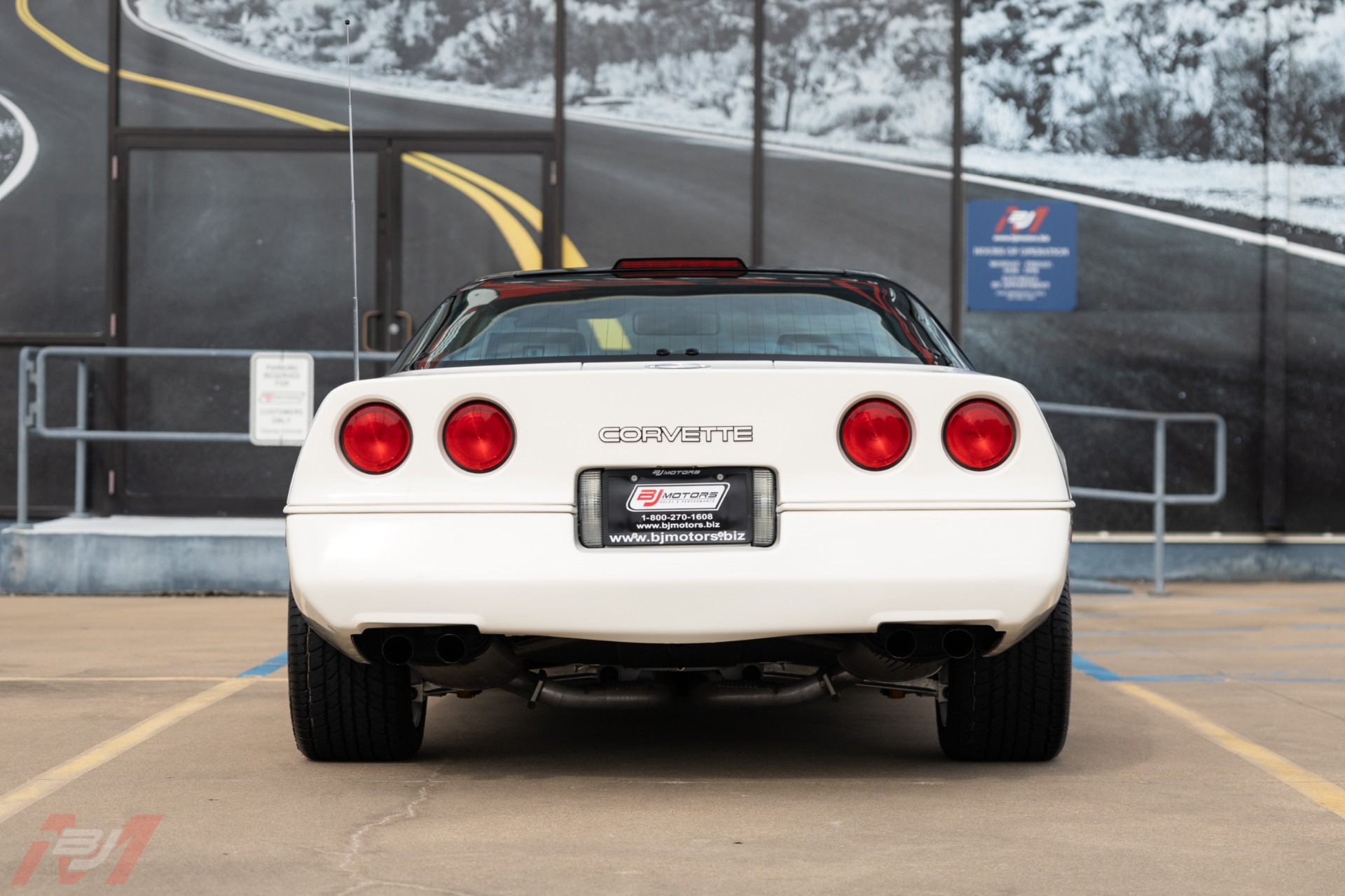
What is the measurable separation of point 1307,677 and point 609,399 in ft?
12.5

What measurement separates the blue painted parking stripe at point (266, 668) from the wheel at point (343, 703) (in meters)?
1.76

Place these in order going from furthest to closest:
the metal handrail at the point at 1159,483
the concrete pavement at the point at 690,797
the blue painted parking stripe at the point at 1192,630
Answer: the metal handrail at the point at 1159,483 → the blue painted parking stripe at the point at 1192,630 → the concrete pavement at the point at 690,797

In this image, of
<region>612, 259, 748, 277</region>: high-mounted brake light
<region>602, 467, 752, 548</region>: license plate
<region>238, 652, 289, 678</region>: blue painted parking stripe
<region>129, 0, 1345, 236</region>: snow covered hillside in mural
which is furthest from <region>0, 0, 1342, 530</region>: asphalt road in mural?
<region>602, 467, 752, 548</region>: license plate

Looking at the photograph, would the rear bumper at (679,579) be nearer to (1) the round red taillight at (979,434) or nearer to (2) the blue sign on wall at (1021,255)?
(1) the round red taillight at (979,434)

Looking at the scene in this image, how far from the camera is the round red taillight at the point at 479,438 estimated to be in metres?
3.83

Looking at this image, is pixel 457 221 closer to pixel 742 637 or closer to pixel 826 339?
pixel 826 339

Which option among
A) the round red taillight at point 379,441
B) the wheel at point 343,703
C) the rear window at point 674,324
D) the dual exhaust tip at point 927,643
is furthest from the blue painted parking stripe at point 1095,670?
the round red taillight at point 379,441

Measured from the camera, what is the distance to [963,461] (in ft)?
12.6

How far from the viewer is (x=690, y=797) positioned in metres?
4.01

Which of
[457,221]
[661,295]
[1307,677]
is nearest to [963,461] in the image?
[661,295]

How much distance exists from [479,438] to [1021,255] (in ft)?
26.3

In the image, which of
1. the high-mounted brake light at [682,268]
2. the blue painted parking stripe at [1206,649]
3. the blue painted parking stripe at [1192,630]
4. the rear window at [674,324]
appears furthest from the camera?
the blue painted parking stripe at [1192,630]

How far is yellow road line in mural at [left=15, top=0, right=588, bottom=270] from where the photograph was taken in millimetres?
11211

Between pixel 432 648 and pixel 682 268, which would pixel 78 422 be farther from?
pixel 432 648
